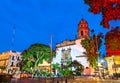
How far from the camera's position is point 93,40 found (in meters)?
50.3

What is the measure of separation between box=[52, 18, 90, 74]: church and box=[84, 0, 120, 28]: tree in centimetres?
4839

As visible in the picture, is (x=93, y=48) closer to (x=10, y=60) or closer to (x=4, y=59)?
(x=10, y=60)

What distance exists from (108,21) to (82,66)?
154 ft

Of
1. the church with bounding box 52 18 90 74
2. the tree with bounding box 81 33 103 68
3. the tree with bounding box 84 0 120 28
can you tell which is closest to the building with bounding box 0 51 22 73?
the church with bounding box 52 18 90 74

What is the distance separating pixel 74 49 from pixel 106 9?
5346 cm

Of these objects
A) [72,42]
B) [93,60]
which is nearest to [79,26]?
[72,42]

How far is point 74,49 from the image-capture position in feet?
209

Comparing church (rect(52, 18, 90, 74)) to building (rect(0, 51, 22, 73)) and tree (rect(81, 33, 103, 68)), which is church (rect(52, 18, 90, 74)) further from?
building (rect(0, 51, 22, 73))

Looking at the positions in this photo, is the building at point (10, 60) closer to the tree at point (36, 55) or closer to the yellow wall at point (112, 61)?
the tree at point (36, 55)

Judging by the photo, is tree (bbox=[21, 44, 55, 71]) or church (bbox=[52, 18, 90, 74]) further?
tree (bbox=[21, 44, 55, 71])

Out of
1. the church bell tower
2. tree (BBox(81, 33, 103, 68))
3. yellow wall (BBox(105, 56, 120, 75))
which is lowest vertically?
yellow wall (BBox(105, 56, 120, 75))

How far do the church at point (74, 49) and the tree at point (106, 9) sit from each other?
48.4 m

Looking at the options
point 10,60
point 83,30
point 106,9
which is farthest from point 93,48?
point 10,60

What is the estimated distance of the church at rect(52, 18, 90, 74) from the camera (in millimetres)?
61256
